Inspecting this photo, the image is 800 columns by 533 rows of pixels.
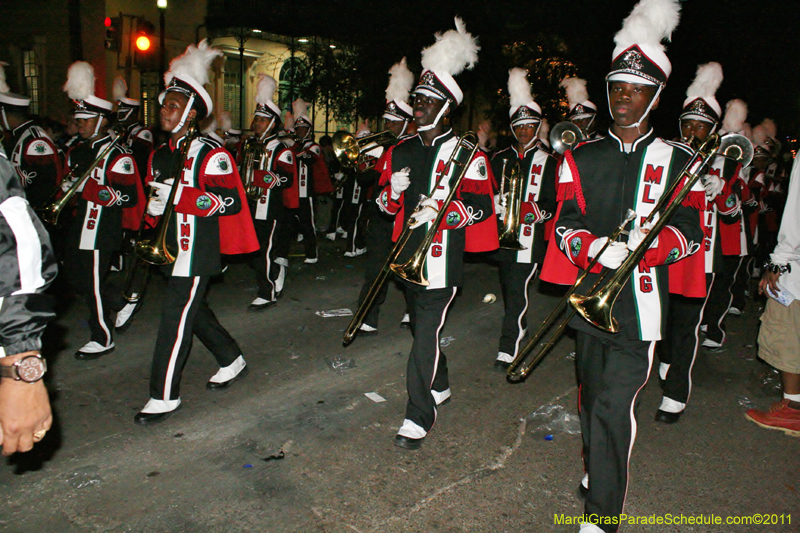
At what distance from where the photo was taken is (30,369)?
196 cm

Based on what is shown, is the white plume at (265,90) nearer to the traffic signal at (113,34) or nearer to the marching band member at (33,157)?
the marching band member at (33,157)

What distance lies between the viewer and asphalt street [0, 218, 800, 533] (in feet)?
11.1

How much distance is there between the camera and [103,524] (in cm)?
321

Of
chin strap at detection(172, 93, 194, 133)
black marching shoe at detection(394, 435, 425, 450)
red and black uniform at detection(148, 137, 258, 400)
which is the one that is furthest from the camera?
chin strap at detection(172, 93, 194, 133)

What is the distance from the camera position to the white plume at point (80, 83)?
19.3 feet

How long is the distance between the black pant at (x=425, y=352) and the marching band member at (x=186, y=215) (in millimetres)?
1399

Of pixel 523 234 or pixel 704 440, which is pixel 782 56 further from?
pixel 704 440

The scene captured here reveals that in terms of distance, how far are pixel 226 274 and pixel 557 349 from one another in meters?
5.01

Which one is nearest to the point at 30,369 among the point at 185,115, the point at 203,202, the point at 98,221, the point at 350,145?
the point at 203,202

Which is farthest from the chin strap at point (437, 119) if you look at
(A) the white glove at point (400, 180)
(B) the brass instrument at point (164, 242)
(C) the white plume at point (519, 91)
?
(C) the white plume at point (519, 91)

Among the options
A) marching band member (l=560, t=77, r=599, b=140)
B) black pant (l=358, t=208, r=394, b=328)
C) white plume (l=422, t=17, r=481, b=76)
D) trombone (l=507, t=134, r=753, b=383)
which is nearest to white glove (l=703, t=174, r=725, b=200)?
trombone (l=507, t=134, r=753, b=383)

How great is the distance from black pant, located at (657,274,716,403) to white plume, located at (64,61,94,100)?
213 inches

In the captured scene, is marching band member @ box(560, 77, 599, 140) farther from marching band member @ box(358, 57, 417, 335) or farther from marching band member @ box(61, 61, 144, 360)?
marching band member @ box(61, 61, 144, 360)

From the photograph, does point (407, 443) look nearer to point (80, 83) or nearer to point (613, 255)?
point (613, 255)
